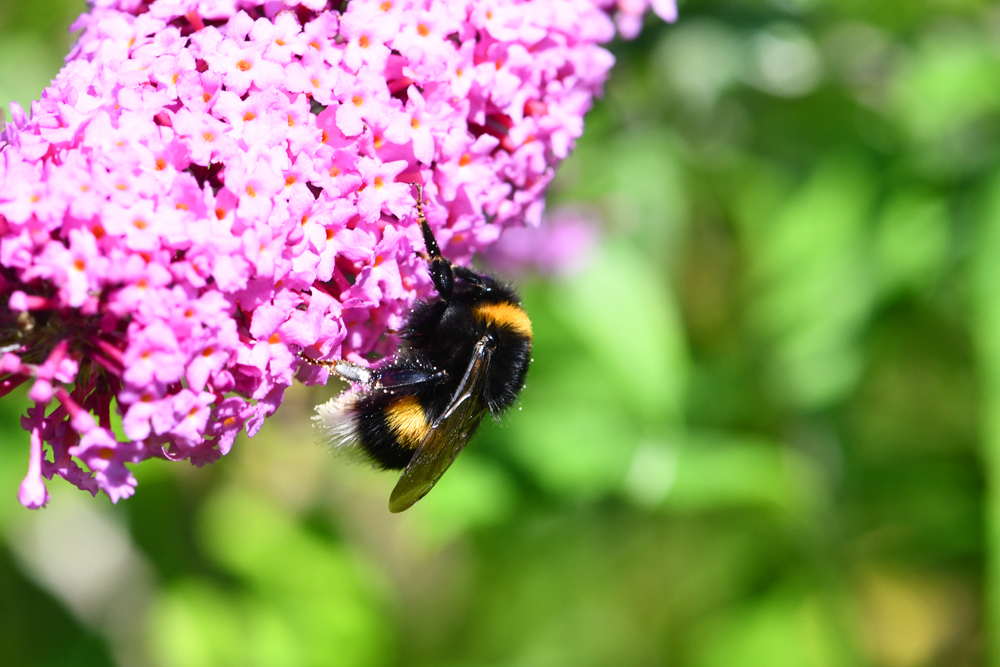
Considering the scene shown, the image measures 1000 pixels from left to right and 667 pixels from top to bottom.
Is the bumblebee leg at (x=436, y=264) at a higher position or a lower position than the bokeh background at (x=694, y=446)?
higher

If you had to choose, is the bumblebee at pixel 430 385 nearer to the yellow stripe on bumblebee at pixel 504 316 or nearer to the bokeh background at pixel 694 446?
the yellow stripe on bumblebee at pixel 504 316

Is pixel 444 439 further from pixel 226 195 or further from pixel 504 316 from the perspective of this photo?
pixel 226 195

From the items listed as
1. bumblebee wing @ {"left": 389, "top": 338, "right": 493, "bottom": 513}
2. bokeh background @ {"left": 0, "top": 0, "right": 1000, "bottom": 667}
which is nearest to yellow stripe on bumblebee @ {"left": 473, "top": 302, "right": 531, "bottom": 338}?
bumblebee wing @ {"left": 389, "top": 338, "right": 493, "bottom": 513}

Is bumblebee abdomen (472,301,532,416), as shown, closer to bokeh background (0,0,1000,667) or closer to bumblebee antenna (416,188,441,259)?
bumblebee antenna (416,188,441,259)

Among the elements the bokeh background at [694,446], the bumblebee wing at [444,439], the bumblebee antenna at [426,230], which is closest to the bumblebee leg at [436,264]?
the bumblebee antenna at [426,230]

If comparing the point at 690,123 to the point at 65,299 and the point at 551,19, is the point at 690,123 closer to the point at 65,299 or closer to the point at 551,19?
the point at 551,19

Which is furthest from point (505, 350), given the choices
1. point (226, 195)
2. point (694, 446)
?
point (694, 446)

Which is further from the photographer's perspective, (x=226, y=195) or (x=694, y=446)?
(x=694, y=446)
